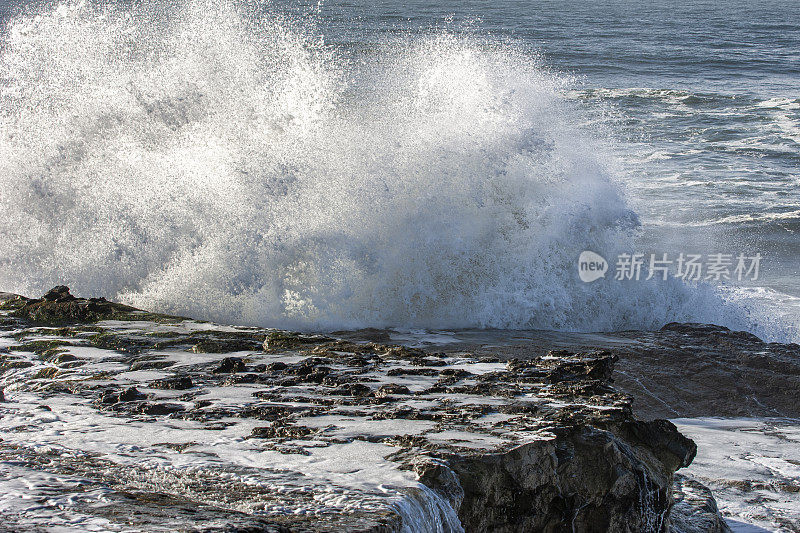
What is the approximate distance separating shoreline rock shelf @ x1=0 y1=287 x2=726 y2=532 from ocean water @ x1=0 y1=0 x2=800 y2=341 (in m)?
2.37

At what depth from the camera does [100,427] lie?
3.36 metres

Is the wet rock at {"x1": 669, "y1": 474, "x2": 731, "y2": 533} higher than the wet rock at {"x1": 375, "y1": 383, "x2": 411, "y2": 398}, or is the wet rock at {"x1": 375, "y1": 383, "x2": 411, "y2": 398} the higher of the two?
the wet rock at {"x1": 375, "y1": 383, "x2": 411, "y2": 398}

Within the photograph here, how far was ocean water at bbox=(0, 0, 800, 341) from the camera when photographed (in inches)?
291

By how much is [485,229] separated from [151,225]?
3411 mm

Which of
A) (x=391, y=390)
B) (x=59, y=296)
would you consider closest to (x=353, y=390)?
(x=391, y=390)

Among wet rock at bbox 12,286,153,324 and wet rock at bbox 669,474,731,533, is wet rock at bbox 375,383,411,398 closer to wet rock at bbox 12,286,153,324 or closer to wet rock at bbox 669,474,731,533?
wet rock at bbox 669,474,731,533

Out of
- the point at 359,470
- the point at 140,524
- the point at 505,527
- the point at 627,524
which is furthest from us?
the point at 627,524

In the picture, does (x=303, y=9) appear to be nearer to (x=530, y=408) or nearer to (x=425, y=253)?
(x=425, y=253)

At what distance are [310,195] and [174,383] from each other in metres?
3.84

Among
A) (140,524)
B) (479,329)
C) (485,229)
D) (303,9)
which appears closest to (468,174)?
(485,229)

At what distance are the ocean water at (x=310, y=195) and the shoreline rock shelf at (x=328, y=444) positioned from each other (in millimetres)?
2365

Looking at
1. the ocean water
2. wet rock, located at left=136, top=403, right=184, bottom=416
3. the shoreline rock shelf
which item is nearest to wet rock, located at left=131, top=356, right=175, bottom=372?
the shoreline rock shelf

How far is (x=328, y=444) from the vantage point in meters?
3.11

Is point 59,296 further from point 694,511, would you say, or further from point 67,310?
point 694,511
